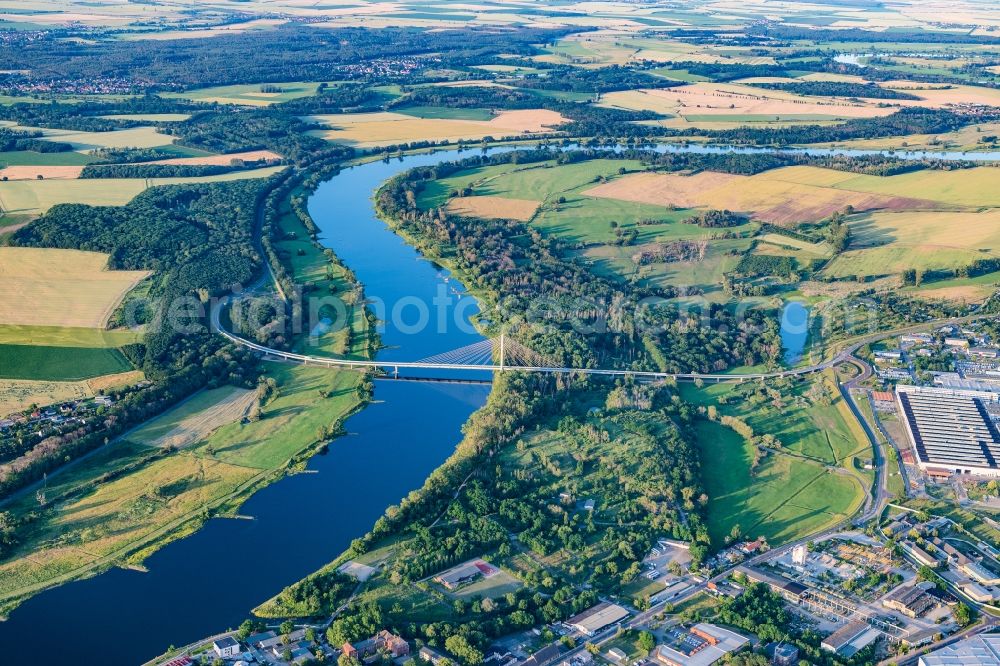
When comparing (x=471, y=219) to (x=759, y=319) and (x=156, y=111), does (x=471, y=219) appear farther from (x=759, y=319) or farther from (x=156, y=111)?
(x=156, y=111)

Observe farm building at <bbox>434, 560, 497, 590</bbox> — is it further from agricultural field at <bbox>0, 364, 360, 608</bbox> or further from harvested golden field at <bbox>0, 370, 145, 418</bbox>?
harvested golden field at <bbox>0, 370, 145, 418</bbox>

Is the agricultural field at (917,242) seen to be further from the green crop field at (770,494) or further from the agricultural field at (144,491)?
the agricultural field at (144,491)

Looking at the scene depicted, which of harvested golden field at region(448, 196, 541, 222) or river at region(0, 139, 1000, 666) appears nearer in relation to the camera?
river at region(0, 139, 1000, 666)

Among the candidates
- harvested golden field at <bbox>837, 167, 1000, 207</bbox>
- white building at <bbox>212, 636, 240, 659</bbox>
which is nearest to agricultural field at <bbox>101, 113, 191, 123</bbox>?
harvested golden field at <bbox>837, 167, 1000, 207</bbox>

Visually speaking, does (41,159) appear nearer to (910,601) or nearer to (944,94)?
(910,601)

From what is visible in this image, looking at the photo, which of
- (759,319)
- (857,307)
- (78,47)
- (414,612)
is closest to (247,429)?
(414,612)

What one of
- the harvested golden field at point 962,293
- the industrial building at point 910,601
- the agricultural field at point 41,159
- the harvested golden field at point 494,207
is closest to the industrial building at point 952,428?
the industrial building at point 910,601

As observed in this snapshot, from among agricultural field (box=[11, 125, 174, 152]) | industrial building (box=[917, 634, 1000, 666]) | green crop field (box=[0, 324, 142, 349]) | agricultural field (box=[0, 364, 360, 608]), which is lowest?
industrial building (box=[917, 634, 1000, 666])
